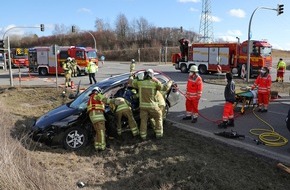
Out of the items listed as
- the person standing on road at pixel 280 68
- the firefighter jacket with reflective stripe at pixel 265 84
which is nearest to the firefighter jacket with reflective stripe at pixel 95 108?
the firefighter jacket with reflective stripe at pixel 265 84

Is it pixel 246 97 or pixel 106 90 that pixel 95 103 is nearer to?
pixel 106 90

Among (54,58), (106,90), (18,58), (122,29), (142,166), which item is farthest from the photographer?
(122,29)

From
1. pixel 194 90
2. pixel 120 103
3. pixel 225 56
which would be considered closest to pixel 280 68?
pixel 225 56

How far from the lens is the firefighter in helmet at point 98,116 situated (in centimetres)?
707

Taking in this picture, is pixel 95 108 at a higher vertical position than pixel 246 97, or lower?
→ higher

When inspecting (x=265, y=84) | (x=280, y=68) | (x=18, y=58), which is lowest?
(x=265, y=84)

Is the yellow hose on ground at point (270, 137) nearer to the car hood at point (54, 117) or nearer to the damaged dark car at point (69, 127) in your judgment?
the damaged dark car at point (69, 127)

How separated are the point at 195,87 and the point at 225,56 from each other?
57.4 ft

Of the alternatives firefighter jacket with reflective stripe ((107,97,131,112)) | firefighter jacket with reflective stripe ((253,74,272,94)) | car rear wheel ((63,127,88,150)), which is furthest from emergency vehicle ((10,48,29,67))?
firefighter jacket with reflective stripe ((107,97,131,112))

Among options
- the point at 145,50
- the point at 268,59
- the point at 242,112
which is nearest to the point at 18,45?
the point at 145,50

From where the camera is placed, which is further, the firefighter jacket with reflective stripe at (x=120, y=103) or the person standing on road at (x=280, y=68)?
the person standing on road at (x=280, y=68)

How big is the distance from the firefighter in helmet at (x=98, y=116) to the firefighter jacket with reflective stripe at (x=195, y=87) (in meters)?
3.14

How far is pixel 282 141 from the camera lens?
761 centimetres

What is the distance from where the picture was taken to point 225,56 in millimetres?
25703
